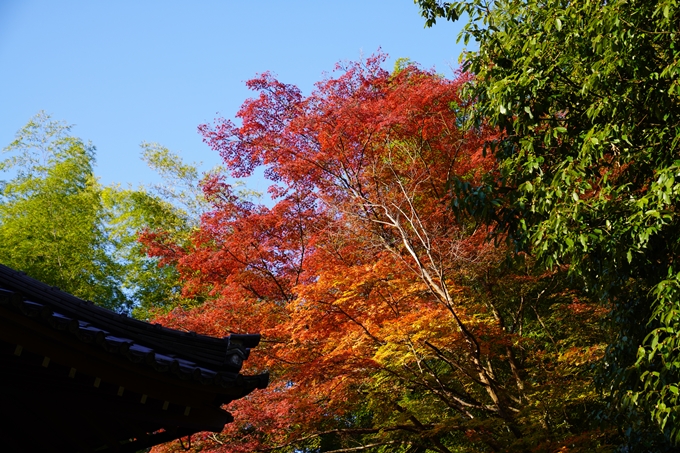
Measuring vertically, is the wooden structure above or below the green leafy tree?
below

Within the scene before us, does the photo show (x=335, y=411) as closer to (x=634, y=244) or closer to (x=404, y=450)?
(x=404, y=450)

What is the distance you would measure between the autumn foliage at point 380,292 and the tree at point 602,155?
219cm

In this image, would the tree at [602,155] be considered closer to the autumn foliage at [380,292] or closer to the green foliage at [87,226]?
the autumn foliage at [380,292]

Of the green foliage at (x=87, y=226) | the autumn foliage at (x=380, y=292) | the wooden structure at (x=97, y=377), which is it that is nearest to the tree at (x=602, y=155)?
the autumn foliage at (x=380, y=292)

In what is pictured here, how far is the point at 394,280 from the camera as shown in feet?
26.9

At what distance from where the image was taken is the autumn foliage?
26.9ft

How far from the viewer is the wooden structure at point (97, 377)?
2.62 metres

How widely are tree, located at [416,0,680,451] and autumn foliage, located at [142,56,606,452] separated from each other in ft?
7.17

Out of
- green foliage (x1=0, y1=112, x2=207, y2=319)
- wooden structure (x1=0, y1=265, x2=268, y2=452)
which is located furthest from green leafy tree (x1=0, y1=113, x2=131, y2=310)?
wooden structure (x1=0, y1=265, x2=268, y2=452)

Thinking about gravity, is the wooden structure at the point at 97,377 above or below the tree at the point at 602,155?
below

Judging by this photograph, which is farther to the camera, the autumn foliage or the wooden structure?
the autumn foliage

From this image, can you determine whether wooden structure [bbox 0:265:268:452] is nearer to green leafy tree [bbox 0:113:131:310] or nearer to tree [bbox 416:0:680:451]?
tree [bbox 416:0:680:451]

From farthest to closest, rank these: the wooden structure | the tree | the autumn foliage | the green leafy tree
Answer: the green leafy tree < the autumn foliage < the tree < the wooden structure

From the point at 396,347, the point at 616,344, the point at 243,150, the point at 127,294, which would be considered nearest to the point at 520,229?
the point at 616,344
